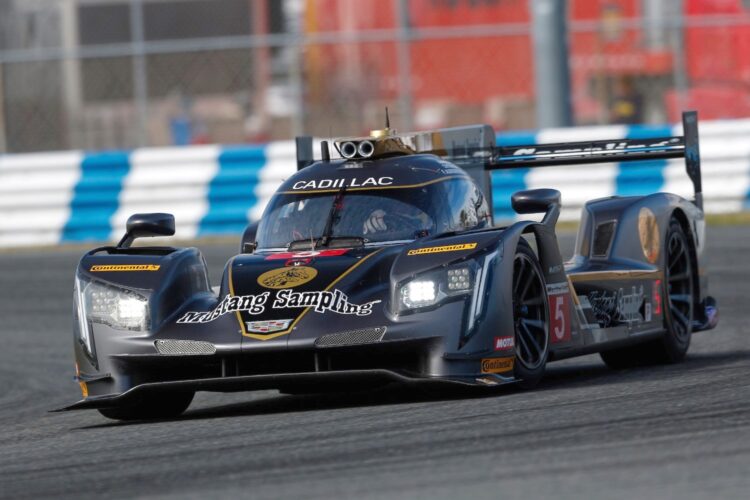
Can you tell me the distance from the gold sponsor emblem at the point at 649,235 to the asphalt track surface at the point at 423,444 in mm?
444

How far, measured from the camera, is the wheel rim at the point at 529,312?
778 centimetres

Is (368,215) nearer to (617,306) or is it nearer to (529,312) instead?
(529,312)

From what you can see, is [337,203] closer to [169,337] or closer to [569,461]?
[169,337]

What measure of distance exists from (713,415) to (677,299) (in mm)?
3175

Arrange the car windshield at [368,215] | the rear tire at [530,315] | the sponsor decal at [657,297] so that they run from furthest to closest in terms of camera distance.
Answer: the sponsor decal at [657,297]
the car windshield at [368,215]
the rear tire at [530,315]

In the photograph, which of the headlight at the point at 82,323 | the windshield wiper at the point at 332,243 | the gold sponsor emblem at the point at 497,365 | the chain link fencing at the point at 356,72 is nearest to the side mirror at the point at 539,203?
the windshield wiper at the point at 332,243

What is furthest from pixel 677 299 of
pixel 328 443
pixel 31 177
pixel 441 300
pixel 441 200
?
pixel 31 177

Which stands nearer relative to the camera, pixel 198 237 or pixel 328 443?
pixel 328 443

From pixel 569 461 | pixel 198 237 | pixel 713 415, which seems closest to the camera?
pixel 569 461

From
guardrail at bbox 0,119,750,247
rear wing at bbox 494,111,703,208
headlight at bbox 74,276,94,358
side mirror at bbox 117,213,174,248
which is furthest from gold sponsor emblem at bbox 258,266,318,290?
guardrail at bbox 0,119,750,247

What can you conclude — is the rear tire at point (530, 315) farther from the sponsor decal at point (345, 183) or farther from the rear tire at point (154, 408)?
the rear tire at point (154, 408)

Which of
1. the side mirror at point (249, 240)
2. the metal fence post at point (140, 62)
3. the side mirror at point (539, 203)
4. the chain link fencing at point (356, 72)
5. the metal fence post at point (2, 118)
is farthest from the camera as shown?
the metal fence post at point (2, 118)

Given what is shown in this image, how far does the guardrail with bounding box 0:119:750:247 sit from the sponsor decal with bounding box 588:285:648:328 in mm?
7804

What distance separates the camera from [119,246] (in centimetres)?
838
